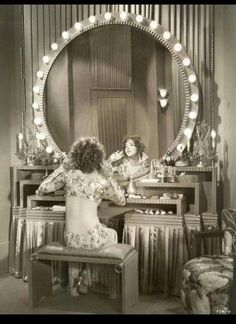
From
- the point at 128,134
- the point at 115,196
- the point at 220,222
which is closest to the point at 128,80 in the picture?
the point at 128,134

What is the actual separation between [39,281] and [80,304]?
36cm

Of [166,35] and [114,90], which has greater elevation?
[166,35]

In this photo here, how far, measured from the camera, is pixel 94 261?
3479 mm

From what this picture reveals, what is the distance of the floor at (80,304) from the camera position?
141 inches

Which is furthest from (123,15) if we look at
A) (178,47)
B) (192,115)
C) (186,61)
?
(192,115)

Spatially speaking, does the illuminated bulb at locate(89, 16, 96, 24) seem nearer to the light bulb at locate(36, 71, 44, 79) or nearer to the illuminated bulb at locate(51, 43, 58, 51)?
the illuminated bulb at locate(51, 43, 58, 51)

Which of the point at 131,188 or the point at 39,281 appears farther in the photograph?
the point at 131,188

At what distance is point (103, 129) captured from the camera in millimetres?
4508

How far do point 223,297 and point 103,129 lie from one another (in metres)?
2.05

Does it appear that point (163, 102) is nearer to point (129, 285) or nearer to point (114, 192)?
point (114, 192)

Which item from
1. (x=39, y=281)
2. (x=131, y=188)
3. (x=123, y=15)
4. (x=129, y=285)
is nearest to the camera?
(x=129, y=285)

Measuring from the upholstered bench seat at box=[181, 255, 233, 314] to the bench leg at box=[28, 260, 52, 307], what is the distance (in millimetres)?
1131

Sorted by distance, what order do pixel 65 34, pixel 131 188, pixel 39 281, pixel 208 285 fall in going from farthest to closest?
pixel 65 34 < pixel 131 188 < pixel 39 281 < pixel 208 285
